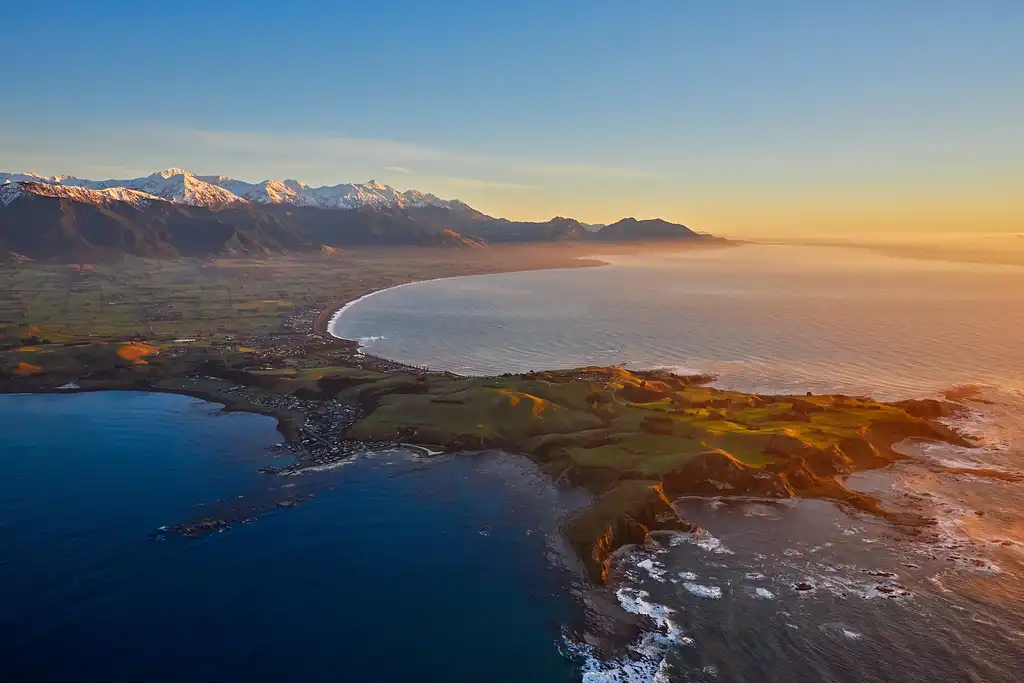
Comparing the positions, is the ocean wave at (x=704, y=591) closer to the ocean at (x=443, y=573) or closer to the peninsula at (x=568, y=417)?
the ocean at (x=443, y=573)

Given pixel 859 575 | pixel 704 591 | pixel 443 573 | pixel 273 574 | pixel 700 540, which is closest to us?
pixel 704 591

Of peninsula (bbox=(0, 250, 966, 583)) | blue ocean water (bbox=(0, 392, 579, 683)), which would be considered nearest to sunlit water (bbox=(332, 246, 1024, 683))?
peninsula (bbox=(0, 250, 966, 583))

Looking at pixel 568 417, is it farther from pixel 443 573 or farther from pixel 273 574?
pixel 273 574

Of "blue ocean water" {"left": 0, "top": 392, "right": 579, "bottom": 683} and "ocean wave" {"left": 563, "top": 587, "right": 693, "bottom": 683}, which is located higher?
"ocean wave" {"left": 563, "top": 587, "right": 693, "bottom": 683}

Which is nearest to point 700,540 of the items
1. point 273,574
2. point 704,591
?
point 704,591

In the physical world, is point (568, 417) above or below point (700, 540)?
above

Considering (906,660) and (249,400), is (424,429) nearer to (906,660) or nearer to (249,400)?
(249,400)

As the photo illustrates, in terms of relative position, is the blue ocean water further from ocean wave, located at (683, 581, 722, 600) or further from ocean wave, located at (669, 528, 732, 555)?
ocean wave, located at (669, 528, 732, 555)

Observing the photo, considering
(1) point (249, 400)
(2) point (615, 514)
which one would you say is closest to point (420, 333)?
(1) point (249, 400)

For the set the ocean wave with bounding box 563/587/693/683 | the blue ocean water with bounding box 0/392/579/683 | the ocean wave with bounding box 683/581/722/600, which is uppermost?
the ocean wave with bounding box 683/581/722/600
